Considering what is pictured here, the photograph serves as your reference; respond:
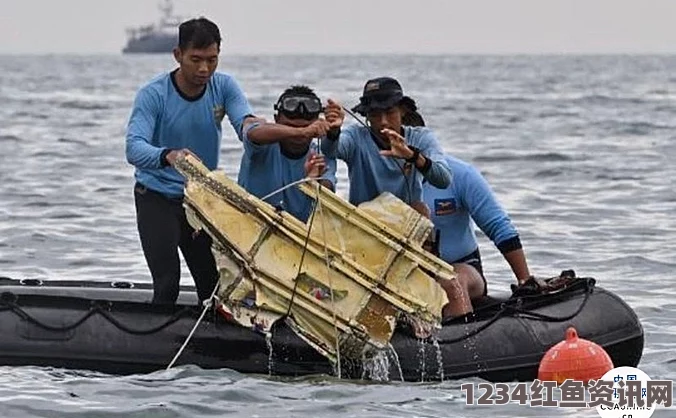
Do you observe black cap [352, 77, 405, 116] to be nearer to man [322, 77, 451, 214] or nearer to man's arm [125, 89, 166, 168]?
man [322, 77, 451, 214]

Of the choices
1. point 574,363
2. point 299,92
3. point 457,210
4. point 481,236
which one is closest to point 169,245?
point 299,92

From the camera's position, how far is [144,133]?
417 inches

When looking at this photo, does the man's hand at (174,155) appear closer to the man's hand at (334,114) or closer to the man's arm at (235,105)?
the man's arm at (235,105)

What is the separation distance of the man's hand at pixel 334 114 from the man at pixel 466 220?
1.17 metres

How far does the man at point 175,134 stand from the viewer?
10.6 m

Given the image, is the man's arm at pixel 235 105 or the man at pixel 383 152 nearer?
the man at pixel 383 152

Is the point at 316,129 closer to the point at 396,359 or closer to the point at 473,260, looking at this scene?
the point at 396,359

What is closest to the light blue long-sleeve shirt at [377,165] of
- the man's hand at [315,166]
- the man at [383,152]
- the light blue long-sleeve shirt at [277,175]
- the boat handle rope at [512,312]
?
the man at [383,152]

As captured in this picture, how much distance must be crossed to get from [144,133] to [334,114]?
3.95ft

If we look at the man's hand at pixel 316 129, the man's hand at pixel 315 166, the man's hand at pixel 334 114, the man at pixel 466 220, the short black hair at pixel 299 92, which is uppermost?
the short black hair at pixel 299 92

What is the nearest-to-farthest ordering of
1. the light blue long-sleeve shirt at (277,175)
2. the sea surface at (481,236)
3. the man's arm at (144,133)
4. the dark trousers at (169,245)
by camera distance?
the sea surface at (481,236) < the man's arm at (144,133) < the light blue long-sleeve shirt at (277,175) < the dark trousers at (169,245)

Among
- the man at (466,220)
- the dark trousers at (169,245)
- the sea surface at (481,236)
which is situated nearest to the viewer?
the sea surface at (481,236)

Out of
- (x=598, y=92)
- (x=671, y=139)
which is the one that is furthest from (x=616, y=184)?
(x=598, y=92)

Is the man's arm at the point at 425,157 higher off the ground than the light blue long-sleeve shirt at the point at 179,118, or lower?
lower
